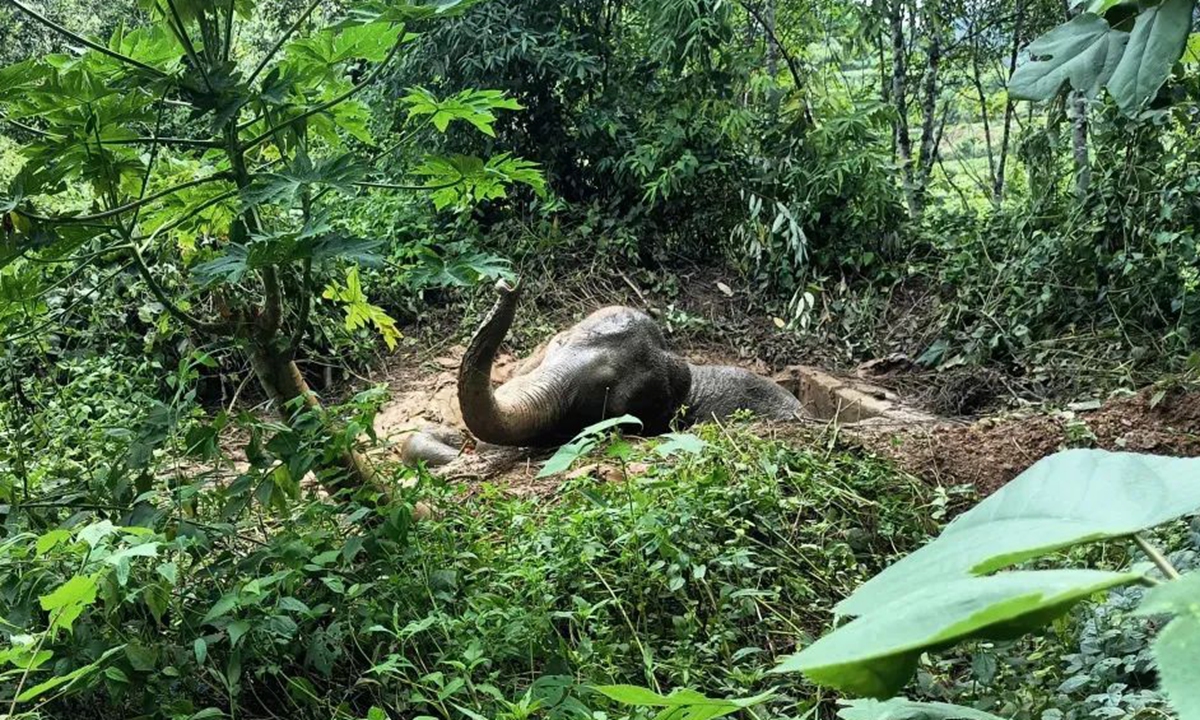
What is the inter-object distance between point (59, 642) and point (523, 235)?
5313 mm

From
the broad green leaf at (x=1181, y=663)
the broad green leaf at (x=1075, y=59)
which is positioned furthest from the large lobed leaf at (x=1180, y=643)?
the broad green leaf at (x=1075, y=59)

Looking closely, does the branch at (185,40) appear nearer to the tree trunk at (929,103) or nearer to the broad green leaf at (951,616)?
the broad green leaf at (951,616)

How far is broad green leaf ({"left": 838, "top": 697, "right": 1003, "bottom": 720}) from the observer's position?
608 mm

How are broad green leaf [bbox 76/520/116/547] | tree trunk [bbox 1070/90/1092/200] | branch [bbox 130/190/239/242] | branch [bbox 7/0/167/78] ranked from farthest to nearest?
tree trunk [bbox 1070/90/1092/200], branch [bbox 130/190/239/242], branch [bbox 7/0/167/78], broad green leaf [bbox 76/520/116/547]

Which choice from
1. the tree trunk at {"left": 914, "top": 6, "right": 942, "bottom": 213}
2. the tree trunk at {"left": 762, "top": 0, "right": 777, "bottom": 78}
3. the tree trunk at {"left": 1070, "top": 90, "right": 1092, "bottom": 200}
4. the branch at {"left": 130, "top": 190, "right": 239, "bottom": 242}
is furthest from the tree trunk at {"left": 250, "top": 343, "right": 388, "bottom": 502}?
the tree trunk at {"left": 762, "top": 0, "right": 777, "bottom": 78}

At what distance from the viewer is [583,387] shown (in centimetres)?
441

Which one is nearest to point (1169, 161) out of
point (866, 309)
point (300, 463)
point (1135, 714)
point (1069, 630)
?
point (866, 309)

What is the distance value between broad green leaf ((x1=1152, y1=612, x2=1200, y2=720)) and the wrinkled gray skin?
3.32 meters

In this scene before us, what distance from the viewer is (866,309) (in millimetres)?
6027

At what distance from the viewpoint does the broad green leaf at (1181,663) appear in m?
0.25

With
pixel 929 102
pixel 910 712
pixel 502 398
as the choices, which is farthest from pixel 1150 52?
pixel 929 102

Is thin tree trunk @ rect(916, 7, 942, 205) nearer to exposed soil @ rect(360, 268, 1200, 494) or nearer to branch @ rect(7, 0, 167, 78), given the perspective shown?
exposed soil @ rect(360, 268, 1200, 494)

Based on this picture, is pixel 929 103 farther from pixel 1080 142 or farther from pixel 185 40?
pixel 185 40

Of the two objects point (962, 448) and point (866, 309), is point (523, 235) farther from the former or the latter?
point (962, 448)
